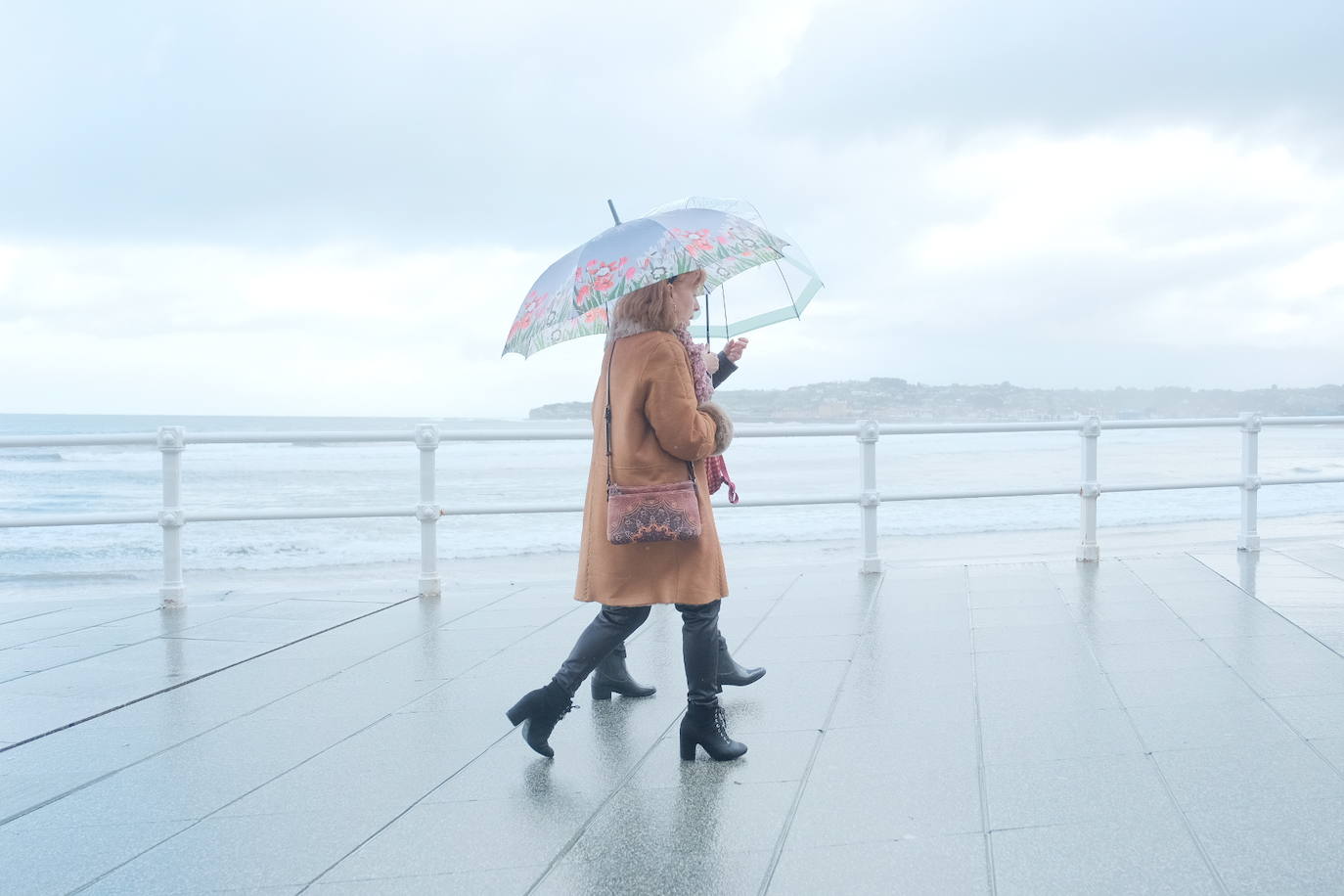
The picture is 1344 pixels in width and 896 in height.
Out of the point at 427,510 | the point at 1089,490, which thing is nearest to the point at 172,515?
the point at 427,510

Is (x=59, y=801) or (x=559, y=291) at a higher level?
(x=559, y=291)

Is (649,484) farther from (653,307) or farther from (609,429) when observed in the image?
(653,307)

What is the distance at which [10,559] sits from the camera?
14.5 meters

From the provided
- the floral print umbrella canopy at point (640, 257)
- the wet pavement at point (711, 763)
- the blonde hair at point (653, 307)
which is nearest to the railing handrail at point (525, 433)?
the wet pavement at point (711, 763)

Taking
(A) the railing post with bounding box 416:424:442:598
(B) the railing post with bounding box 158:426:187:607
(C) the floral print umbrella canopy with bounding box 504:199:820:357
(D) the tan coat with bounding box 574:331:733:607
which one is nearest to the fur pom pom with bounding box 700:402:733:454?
(D) the tan coat with bounding box 574:331:733:607

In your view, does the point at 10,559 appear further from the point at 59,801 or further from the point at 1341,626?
the point at 1341,626

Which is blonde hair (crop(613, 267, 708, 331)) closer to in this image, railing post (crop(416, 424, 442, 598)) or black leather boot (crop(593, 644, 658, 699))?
black leather boot (crop(593, 644, 658, 699))

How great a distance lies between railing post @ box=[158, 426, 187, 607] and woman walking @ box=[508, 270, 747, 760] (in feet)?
13.5

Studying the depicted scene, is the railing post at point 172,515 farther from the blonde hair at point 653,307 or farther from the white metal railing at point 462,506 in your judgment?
the blonde hair at point 653,307

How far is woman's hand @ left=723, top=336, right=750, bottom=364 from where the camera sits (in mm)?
3900

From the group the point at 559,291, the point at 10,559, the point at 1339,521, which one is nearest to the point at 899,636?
the point at 559,291

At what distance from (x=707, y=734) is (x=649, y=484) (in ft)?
2.71

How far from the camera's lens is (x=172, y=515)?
7125mm

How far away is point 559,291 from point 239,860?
1.86 metres
